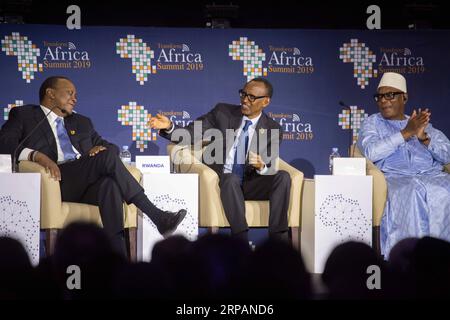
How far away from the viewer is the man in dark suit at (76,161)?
4191mm

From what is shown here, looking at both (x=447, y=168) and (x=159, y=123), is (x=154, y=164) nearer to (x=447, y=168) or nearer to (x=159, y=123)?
(x=159, y=123)

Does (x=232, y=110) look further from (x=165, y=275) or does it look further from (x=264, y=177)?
(x=165, y=275)

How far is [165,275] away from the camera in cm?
245

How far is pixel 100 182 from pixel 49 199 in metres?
0.36

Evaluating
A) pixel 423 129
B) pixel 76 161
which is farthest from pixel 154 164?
pixel 423 129

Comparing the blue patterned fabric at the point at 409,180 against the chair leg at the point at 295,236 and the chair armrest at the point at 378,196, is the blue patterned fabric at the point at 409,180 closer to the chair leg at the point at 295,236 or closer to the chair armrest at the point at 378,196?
the chair armrest at the point at 378,196

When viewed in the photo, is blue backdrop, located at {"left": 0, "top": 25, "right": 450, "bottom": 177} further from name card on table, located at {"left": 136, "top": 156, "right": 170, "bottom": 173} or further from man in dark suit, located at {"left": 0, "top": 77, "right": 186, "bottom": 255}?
name card on table, located at {"left": 136, "top": 156, "right": 170, "bottom": 173}

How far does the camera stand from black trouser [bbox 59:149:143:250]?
4.21 m

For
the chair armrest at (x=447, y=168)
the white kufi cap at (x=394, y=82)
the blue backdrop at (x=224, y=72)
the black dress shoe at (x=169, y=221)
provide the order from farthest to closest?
the blue backdrop at (x=224, y=72)
the white kufi cap at (x=394, y=82)
the chair armrest at (x=447, y=168)
the black dress shoe at (x=169, y=221)

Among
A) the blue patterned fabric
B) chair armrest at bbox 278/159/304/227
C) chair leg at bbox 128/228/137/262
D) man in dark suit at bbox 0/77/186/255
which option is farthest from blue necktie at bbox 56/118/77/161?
the blue patterned fabric

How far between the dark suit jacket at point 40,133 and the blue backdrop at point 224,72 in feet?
1.74

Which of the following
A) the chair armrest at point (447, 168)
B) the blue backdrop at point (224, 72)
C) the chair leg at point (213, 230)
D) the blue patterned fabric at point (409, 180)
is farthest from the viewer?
the blue backdrop at point (224, 72)

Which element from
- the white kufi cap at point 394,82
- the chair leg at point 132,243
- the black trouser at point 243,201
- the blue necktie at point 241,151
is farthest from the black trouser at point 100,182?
the white kufi cap at point 394,82
